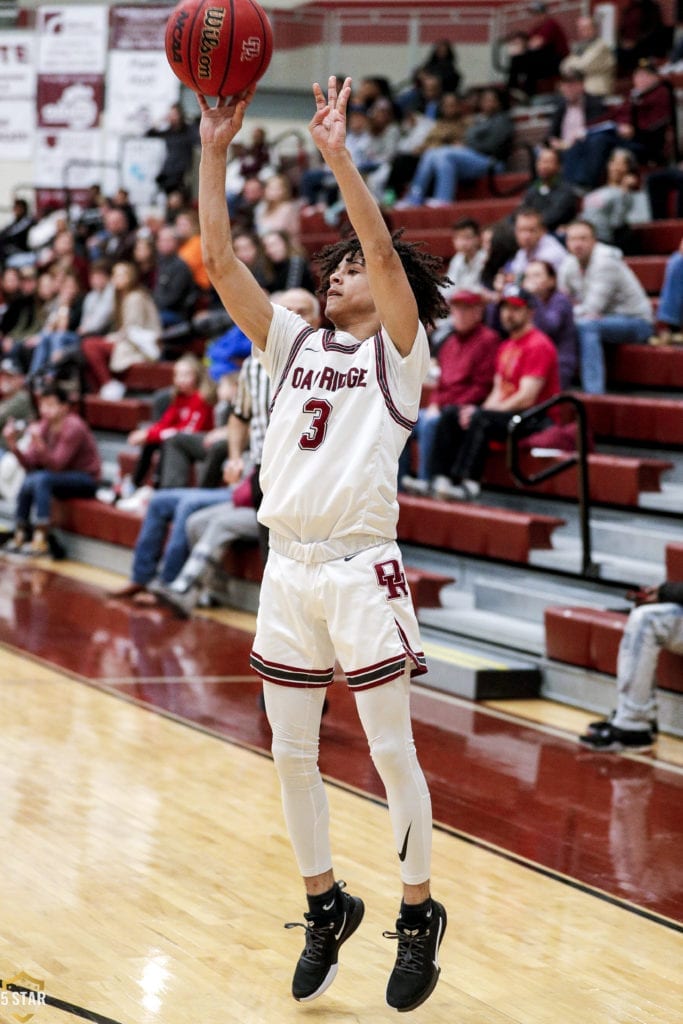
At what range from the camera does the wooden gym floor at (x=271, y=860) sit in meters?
3.30

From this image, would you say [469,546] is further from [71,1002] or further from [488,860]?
[71,1002]

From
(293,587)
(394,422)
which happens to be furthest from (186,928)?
(394,422)

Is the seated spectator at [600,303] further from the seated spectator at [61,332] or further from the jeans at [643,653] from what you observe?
the seated spectator at [61,332]

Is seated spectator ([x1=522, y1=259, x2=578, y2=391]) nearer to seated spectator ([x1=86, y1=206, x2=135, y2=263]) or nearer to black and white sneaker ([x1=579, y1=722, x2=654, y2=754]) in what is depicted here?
black and white sneaker ([x1=579, y1=722, x2=654, y2=754])

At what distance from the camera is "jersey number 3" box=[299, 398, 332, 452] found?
3.21 meters

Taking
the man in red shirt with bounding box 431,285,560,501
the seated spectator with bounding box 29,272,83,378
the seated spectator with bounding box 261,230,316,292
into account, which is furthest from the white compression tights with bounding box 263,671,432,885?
the seated spectator with bounding box 29,272,83,378

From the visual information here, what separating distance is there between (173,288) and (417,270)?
31.6 ft

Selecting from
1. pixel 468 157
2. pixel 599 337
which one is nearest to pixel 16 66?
pixel 468 157

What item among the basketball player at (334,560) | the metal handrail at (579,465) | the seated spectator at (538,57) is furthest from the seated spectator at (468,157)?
the basketball player at (334,560)

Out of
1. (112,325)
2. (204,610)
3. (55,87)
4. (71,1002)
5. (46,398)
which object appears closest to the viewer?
(71,1002)

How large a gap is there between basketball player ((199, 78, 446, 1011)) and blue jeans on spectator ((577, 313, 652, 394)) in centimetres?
557

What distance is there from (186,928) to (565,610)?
325 centimetres

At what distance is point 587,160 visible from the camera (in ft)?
36.1

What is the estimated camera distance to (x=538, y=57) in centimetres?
1402
